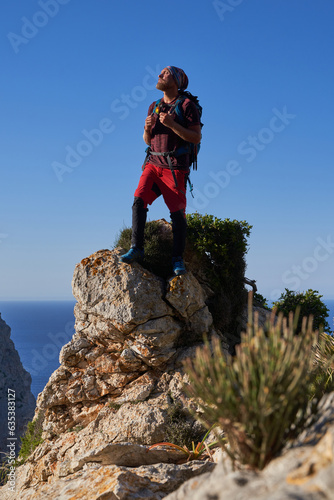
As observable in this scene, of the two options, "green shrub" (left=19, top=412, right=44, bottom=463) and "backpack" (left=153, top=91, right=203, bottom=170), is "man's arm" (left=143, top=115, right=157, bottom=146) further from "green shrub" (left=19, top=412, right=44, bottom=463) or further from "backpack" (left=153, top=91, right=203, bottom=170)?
"green shrub" (left=19, top=412, right=44, bottom=463)

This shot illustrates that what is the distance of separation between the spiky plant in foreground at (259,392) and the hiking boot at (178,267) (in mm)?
4740

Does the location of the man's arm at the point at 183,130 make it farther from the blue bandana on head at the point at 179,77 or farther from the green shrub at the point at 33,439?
the green shrub at the point at 33,439

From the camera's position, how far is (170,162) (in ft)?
26.9

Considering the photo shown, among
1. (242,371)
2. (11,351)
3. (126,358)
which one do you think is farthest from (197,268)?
(11,351)

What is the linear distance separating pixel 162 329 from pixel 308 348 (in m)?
4.70

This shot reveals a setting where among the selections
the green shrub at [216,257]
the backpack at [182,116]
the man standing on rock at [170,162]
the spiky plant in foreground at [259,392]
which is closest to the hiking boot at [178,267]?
the man standing on rock at [170,162]

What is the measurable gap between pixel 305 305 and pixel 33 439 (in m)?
6.68

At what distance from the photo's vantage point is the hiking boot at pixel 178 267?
8078 mm

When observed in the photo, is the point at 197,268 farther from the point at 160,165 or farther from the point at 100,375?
the point at 100,375

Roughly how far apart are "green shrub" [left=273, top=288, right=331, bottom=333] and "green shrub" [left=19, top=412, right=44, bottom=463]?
5.78 metres

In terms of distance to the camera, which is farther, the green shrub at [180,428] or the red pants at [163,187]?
the red pants at [163,187]

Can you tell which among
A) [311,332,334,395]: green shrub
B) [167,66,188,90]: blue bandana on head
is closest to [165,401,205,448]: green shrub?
[311,332,334,395]: green shrub

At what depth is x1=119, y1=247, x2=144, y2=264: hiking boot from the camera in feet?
26.9

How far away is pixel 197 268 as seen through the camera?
920 cm
